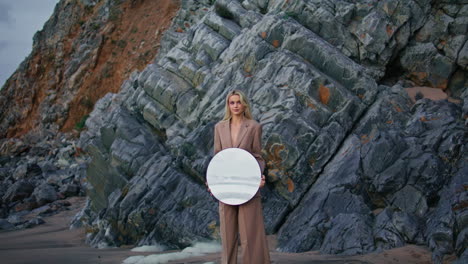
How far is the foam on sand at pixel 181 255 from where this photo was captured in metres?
6.82

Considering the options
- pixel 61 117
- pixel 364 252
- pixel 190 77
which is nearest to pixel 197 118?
pixel 190 77

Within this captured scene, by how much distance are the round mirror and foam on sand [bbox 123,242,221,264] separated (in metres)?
3.02

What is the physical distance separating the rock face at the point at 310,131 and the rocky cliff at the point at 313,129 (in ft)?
0.11

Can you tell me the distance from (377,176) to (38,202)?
1380 centimetres

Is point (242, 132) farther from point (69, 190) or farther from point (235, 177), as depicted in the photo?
point (69, 190)

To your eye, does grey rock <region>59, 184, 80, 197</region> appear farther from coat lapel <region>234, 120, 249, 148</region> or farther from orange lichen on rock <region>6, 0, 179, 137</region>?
coat lapel <region>234, 120, 249, 148</region>

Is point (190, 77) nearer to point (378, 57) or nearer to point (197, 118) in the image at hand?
point (197, 118)

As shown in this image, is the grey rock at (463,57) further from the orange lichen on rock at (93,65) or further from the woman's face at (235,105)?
the orange lichen on rock at (93,65)

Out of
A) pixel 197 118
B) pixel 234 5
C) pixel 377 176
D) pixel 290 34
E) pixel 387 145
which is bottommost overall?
pixel 377 176

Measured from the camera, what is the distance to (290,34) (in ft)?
36.1

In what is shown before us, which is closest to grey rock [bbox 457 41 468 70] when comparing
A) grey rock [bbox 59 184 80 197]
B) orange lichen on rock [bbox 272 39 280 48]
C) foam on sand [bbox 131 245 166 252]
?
orange lichen on rock [bbox 272 39 280 48]

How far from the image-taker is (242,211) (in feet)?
14.8

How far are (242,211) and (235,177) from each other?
0.45 metres

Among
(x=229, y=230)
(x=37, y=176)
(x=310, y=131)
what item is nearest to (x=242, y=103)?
(x=229, y=230)
